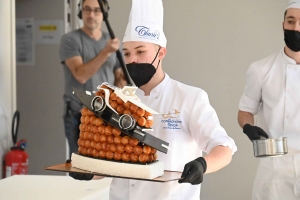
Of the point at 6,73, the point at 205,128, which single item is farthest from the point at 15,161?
the point at 205,128

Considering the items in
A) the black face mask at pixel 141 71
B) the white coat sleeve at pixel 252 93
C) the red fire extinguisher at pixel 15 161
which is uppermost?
the black face mask at pixel 141 71

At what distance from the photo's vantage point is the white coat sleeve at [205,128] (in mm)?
1836

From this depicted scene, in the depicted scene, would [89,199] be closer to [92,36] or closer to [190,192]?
[190,192]

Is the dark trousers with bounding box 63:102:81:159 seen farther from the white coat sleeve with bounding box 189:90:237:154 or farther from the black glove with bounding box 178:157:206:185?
the black glove with bounding box 178:157:206:185

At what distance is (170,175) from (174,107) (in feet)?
1.12

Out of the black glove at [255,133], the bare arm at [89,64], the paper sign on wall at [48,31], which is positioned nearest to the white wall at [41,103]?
the paper sign on wall at [48,31]

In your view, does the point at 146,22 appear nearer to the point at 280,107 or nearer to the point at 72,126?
the point at 280,107

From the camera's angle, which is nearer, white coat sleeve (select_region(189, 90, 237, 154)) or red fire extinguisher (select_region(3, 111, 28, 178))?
white coat sleeve (select_region(189, 90, 237, 154))

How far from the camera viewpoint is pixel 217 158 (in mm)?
1769

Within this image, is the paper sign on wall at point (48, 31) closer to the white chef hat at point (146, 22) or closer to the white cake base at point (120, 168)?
the white chef hat at point (146, 22)

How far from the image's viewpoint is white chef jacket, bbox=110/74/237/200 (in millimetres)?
1897

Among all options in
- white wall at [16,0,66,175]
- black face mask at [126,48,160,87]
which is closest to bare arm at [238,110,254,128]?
black face mask at [126,48,160,87]

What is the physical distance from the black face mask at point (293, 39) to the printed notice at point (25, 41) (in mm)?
3130

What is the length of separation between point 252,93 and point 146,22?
0.91m
